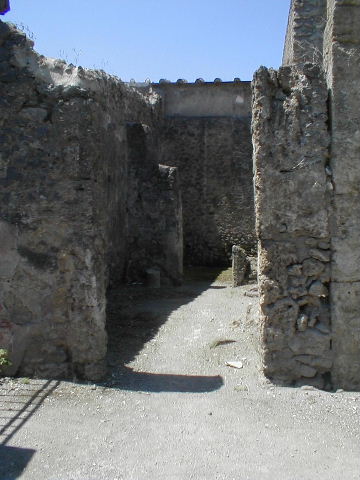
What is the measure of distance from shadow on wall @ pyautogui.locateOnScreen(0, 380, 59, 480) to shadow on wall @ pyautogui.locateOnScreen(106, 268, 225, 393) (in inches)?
23.6

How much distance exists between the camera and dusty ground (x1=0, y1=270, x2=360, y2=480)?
129 inches

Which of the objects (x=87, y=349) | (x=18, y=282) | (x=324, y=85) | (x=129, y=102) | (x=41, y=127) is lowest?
(x=87, y=349)

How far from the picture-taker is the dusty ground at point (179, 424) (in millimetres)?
3279

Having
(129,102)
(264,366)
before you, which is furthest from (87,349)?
(129,102)

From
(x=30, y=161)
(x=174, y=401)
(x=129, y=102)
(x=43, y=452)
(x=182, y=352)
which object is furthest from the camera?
(x=129, y=102)

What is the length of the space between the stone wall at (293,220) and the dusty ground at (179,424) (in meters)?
0.39

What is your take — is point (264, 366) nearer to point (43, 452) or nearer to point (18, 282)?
point (43, 452)

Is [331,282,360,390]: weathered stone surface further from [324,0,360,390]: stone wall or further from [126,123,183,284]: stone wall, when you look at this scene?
[126,123,183,284]: stone wall

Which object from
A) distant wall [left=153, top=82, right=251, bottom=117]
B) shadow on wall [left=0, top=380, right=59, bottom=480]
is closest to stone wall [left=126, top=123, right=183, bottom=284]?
distant wall [left=153, top=82, right=251, bottom=117]

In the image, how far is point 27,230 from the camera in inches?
179

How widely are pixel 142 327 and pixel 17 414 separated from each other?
2845 millimetres

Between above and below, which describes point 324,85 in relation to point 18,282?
above

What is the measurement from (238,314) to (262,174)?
3284mm

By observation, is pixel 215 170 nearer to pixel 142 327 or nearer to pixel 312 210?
pixel 142 327
